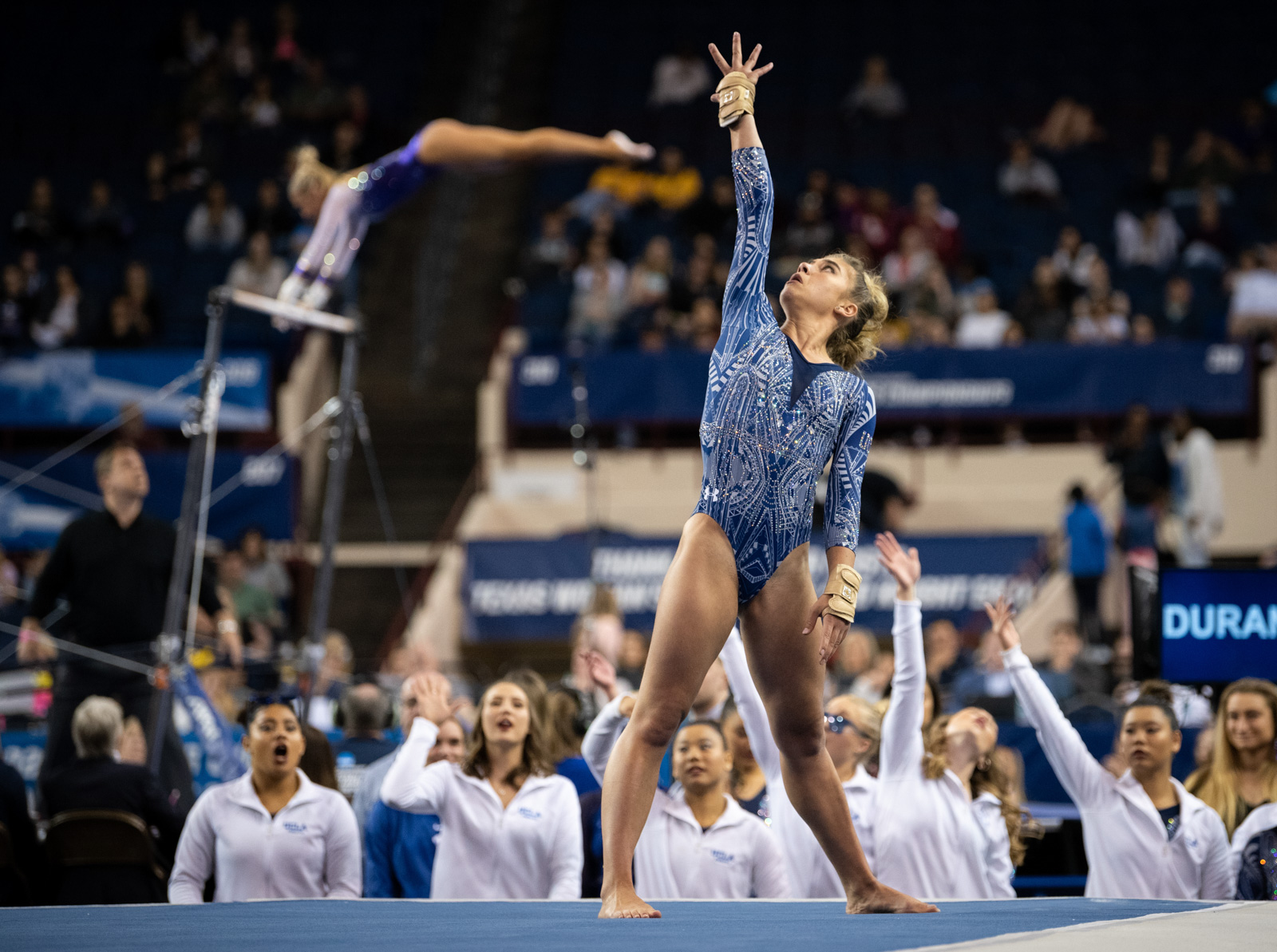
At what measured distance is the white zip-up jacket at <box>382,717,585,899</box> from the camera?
504 centimetres

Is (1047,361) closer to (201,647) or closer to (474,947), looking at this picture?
(201,647)

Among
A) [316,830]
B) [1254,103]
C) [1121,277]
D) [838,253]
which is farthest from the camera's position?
[1254,103]

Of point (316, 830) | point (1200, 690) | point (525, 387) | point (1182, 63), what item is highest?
point (1182, 63)

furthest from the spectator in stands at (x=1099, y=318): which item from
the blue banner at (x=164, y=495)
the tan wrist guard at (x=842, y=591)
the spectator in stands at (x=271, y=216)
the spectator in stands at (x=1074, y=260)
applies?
the tan wrist guard at (x=842, y=591)

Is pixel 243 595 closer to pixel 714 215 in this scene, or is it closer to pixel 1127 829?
pixel 714 215

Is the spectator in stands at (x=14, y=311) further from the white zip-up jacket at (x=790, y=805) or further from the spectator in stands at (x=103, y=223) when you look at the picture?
the white zip-up jacket at (x=790, y=805)

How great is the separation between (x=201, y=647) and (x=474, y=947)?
5045 millimetres

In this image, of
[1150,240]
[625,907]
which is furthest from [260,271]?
[625,907]

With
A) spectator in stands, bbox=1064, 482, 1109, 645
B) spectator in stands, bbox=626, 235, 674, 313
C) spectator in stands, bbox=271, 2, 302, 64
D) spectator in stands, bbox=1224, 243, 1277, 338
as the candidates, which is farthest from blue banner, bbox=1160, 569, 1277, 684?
spectator in stands, bbox=271, 2, 302, 64

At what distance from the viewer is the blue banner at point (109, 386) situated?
12.7 meters

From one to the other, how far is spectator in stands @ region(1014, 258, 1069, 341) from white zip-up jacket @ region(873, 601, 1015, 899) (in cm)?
823

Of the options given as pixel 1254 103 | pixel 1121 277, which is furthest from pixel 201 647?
pixel 1254 103

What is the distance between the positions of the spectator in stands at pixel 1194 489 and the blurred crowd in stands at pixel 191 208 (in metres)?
7.21

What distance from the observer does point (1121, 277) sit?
534 inches
